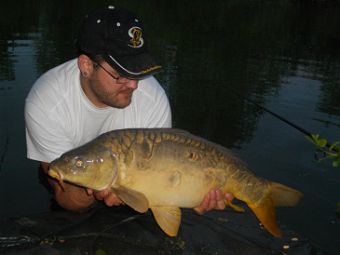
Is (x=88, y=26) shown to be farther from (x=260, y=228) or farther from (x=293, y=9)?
(x=293, y=9)

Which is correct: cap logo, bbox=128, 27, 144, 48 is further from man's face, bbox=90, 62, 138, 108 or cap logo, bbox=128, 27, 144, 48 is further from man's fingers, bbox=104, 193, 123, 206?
man's fingers, bbox=104, 193, 123, 206

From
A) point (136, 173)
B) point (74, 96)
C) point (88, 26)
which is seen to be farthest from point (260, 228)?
point (88, 26)

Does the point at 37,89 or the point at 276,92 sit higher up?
the point at 37,89

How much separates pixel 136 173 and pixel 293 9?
23659 mm

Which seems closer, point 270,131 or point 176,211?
point 176,211

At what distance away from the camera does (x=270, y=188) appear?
2252 mm

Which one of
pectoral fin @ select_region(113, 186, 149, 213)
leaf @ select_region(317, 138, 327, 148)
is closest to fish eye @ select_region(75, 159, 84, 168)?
pectoral fin @ select_region(113, 186, 149, 213)

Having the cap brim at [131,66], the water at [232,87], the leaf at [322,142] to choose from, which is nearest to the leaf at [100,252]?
the cap brim at [131,66]

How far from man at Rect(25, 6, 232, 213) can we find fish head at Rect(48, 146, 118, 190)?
8.9 inches

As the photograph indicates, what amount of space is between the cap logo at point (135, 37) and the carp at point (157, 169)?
0.47m

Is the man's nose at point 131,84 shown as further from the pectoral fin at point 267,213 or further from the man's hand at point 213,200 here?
the pectoral fin at point 267,213

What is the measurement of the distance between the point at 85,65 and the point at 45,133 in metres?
0.47

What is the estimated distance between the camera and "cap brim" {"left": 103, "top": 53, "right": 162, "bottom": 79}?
86.9 inches

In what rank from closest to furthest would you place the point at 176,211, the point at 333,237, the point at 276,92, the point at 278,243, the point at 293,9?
the point at 176,211 < the point at 278,243 < the point at 333,237 < the point at 276,92 < the point at 293,9
